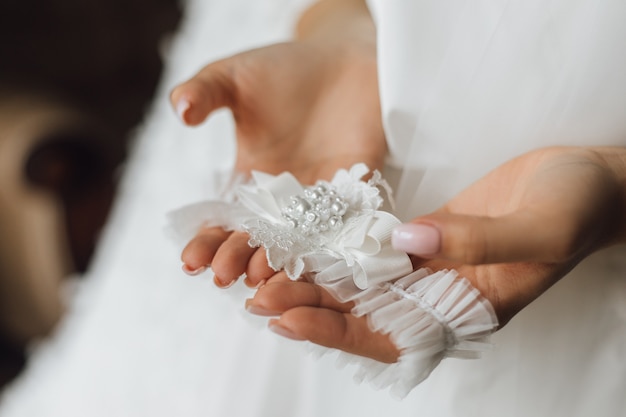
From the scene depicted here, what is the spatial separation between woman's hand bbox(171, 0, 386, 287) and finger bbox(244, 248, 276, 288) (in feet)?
0.51

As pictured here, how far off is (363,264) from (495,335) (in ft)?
0.44

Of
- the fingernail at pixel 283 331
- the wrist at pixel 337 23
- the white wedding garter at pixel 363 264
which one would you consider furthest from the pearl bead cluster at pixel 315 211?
the wrist at pixel 337 23

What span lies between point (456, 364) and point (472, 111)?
0.20 m

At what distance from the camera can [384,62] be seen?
0.58 m

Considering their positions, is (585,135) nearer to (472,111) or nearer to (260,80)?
(472,111)

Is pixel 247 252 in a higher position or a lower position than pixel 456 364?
higher

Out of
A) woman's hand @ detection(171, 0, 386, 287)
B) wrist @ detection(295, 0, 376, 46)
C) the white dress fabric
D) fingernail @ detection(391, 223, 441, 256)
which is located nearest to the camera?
fingernail @ detection(391, 223, 441, 256)

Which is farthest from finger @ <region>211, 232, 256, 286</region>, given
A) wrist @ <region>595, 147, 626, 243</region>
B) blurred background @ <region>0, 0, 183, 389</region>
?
blurred background @ <region>0, 0, 183, 389</region>

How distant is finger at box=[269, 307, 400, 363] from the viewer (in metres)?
0.39

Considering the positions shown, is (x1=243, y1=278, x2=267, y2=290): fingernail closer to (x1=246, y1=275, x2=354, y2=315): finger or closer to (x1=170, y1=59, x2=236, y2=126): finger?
(x1=246, y1=275, x2=354, y2=315): finger

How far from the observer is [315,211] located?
1.61ft

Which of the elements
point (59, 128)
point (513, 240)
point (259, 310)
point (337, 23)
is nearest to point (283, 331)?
point (259, 310)

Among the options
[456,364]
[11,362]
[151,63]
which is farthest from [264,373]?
[151,63]

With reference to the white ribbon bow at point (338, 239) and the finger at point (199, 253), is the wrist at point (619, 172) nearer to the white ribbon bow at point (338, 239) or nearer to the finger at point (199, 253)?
the white ribbon bow at point (338, 239)
